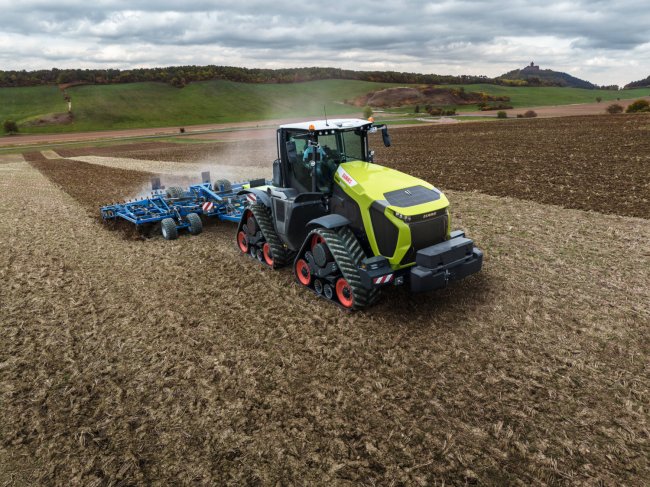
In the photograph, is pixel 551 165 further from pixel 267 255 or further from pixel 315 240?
pixel 315 240

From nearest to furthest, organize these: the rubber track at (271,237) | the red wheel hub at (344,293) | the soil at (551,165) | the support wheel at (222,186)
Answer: the red wheel hub at (344,293)
the rubber track at (271,237)
the support wheel at (222,186)
the soil at (551,165)

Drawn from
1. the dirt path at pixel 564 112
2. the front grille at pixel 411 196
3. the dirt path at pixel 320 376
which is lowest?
the dirt path at pixel 320 376

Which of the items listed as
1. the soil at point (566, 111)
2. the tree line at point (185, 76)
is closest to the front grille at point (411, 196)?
the soil at point (566, 111)

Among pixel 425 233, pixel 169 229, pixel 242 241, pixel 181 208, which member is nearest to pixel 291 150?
pixel 425 233

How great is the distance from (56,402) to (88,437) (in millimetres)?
977

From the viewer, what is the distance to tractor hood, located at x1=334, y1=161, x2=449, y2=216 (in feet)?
23.1

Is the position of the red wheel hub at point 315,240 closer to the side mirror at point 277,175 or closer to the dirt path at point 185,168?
the side mirror at point 277,175

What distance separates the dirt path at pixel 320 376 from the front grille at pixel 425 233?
3.71ft

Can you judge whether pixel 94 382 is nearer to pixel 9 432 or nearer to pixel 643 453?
pixel 9 432

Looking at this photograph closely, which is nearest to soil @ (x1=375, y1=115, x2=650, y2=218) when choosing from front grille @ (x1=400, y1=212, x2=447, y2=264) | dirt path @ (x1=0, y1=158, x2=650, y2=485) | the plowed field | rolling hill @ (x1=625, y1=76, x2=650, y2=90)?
the plowed field

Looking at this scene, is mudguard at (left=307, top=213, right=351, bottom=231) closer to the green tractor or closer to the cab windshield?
the green tractor

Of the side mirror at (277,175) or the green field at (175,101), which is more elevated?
the green field at (175,101)

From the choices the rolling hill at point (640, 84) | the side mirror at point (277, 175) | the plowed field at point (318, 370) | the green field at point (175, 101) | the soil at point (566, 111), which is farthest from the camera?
the rolling hill at point (640, 84)

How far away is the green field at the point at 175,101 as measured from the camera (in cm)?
7538
